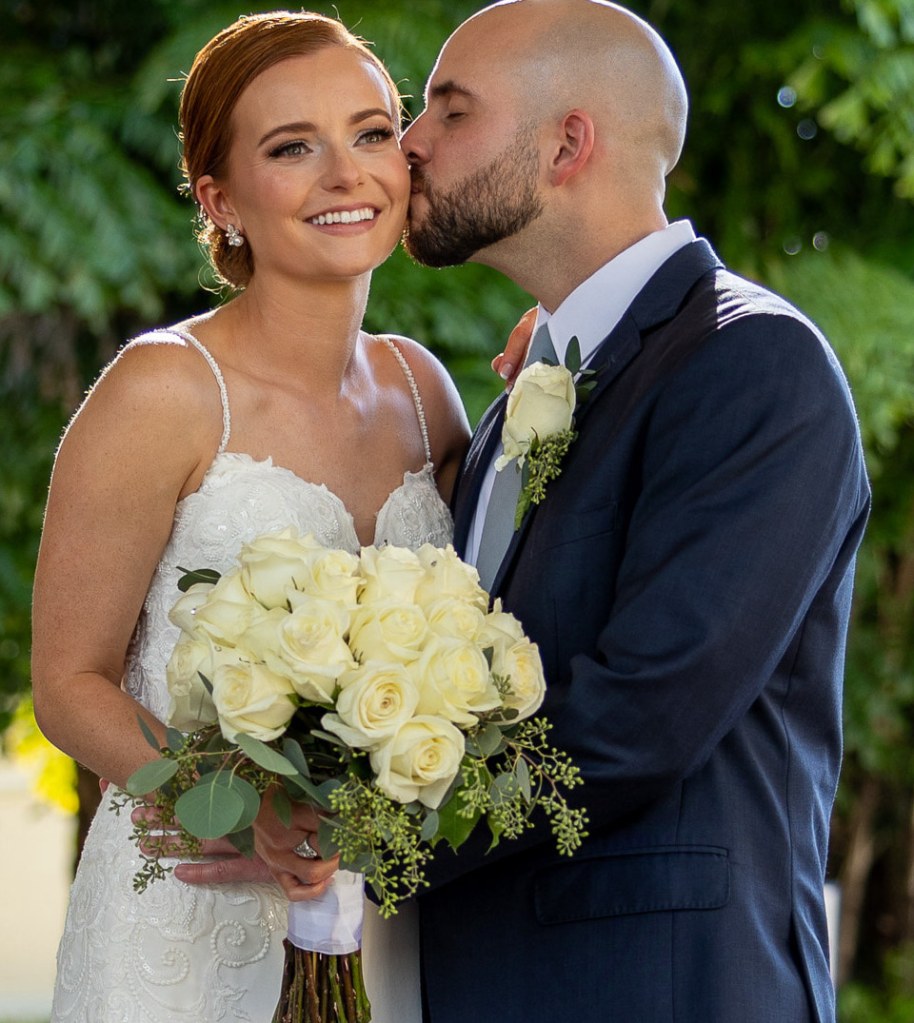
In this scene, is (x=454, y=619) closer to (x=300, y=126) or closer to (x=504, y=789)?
(x=504, y=789)

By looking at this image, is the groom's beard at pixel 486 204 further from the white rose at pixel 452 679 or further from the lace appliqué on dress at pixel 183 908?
the white rose at pixel 452 679

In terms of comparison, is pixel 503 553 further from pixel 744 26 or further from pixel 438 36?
pixel 744 26

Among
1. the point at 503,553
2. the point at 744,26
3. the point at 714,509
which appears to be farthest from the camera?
the point at 744,26

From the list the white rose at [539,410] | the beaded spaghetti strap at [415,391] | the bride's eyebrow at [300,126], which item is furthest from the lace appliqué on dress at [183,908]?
the bride's eyebrow at [300,126]

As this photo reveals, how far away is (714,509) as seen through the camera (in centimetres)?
231

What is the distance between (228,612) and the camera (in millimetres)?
2150

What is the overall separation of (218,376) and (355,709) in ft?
3.59

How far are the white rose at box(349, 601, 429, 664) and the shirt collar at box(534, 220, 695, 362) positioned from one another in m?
0.91

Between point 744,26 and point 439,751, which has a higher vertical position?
point 744,26

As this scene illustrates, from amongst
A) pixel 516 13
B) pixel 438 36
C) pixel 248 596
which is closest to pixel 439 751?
pixel 248 596

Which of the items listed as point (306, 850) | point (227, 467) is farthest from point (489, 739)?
point (227, 467)

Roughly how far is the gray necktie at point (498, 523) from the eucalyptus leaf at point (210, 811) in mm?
837

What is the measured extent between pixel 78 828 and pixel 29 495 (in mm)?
1358

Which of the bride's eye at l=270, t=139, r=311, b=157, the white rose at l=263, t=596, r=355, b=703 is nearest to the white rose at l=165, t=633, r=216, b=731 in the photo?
the white rose at l=263, t=596, r=355, b=703
